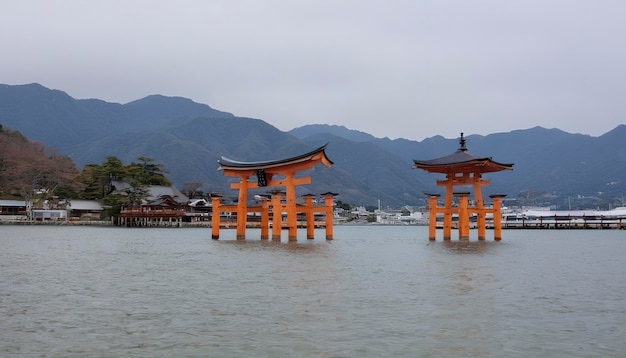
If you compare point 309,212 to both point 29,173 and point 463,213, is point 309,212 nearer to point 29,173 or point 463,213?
point 463,213

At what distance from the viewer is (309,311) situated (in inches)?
455

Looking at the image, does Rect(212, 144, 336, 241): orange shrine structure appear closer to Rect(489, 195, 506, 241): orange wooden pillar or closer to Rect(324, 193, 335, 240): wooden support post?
Rect(324, 193, 335, 240): wooden support post

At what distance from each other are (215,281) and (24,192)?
68.8 m

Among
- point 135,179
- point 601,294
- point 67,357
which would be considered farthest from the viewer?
point 135,179

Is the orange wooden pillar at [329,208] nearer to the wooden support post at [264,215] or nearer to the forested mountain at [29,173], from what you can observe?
the wooden support post at [264,215]

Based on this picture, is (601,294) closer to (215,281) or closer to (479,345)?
(479,345)

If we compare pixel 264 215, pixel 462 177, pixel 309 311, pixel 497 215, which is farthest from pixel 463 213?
pixel 309 311

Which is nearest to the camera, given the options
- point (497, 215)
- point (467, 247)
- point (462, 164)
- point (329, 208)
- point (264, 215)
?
point (467, 247)

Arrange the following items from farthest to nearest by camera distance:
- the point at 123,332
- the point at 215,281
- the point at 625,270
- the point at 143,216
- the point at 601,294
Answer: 1. the point at 143,216
2. the point at 625,270
3. the point at 215,281
4. the point at 601,294
5. the point at 123,332

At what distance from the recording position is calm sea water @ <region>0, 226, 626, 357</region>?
28.7 ft

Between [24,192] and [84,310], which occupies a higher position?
[24,192]

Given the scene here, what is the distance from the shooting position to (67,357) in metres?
8.05

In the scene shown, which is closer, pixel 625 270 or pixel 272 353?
pixel 272 353

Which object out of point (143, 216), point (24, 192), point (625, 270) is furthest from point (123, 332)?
point (24, 192)
